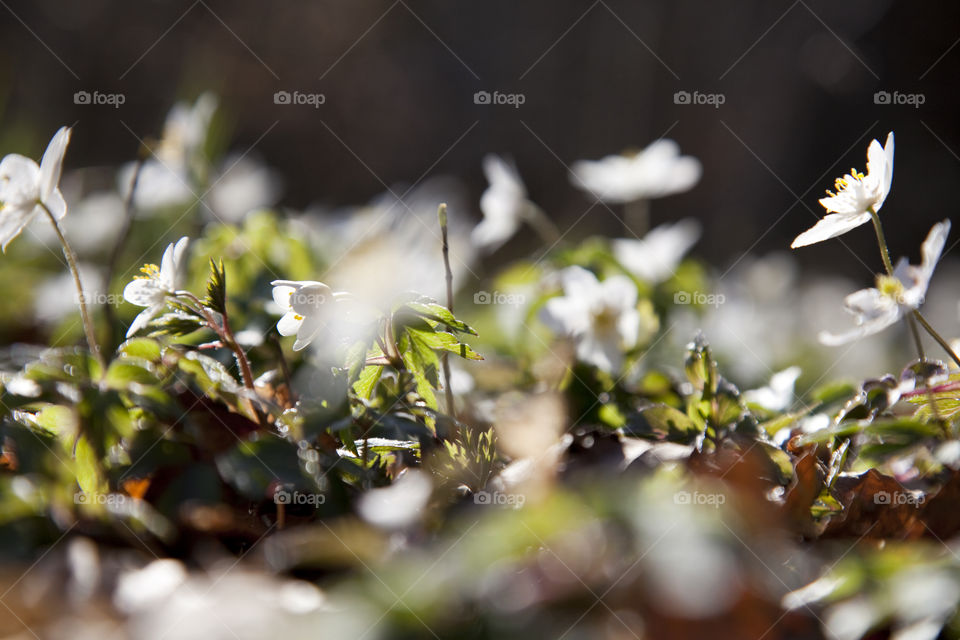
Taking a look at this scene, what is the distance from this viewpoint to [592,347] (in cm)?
112

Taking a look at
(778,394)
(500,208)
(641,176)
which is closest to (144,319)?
(778,394)

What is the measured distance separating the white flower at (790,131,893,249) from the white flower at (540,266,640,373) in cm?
33

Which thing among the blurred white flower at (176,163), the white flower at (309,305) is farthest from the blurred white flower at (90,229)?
the white flower at (309,305)

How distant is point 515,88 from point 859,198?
14.6 feet

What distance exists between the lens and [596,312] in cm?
118

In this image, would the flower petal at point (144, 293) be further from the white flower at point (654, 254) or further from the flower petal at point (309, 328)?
the white flower at point (654, 254)

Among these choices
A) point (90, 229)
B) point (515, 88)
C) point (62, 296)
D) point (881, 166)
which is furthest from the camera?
point (515, 88)

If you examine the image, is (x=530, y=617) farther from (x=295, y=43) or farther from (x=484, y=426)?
(x=295, y=43)

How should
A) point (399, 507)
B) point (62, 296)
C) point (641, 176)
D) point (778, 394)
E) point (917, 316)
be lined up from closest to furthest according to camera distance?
1. point (399, 507)
2. point (917, 316)
3. point (778, 394)
4. point (62, 296)
5. point (641, 176)

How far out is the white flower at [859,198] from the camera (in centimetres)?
85

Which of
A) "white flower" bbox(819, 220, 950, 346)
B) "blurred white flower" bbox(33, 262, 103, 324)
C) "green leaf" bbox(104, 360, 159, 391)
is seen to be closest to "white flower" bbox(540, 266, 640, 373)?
"white flower" bbox(819, 220, 950, 346)

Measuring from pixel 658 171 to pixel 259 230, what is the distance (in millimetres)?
1016

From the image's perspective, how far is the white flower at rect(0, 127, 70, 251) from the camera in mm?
832

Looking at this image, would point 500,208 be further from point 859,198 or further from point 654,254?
point 859,198
